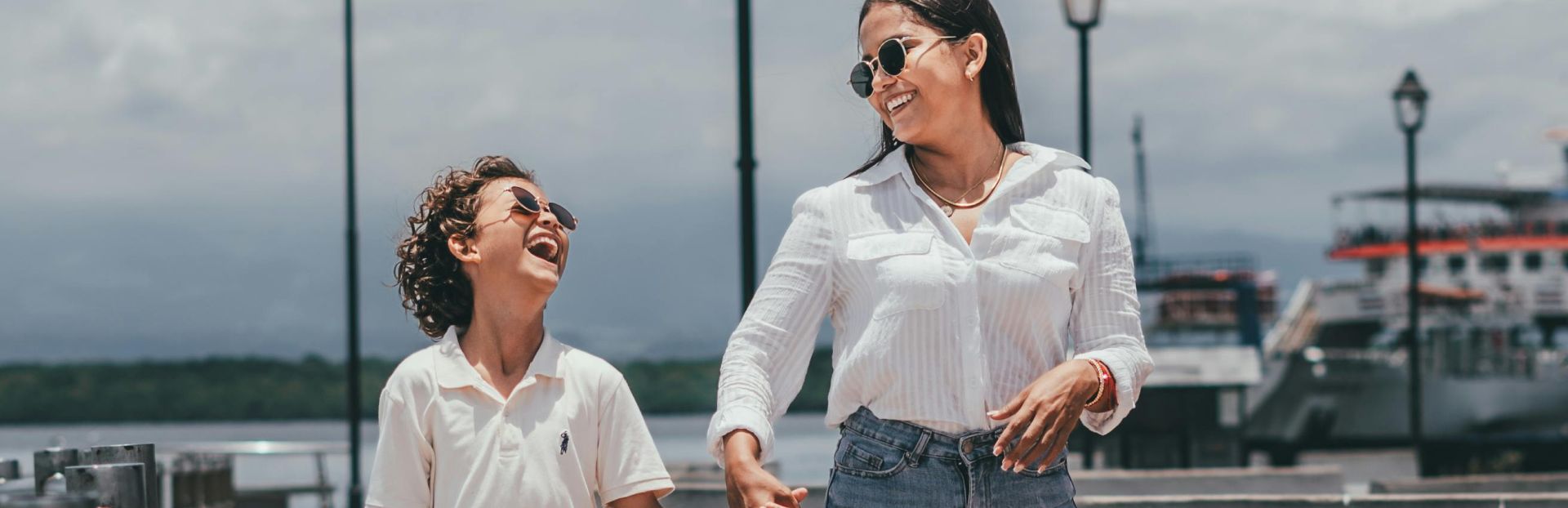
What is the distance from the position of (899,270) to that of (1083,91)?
10.9m

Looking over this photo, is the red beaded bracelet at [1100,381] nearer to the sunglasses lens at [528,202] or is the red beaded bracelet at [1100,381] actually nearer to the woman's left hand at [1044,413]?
the woman's left hand at [1044,413]

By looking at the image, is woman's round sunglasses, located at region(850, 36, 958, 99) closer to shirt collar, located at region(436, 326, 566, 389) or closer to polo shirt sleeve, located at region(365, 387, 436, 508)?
shirt collar, located at region(436, 326, 566, 389)

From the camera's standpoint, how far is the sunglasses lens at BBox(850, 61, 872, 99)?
3268 mm

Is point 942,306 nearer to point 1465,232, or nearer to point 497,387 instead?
point 497,387

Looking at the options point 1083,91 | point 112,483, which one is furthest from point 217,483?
point 112,483

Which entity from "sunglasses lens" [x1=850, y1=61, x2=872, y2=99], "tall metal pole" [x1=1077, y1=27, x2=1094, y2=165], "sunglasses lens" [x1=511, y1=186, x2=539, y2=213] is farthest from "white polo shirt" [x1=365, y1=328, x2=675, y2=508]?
"tall metal pole" [x1=1077, y1=27, x2=1094, y2=165]

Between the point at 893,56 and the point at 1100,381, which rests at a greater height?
the point at 893,56

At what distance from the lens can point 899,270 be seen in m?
3.05

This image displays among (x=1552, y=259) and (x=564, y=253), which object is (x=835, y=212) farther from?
(x=1552, y=259)

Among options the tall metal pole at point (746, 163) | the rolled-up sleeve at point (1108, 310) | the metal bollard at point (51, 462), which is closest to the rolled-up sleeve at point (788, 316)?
the rolled-up sleeve at point (1108, 310)

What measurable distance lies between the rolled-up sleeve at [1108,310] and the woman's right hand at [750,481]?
627 mm

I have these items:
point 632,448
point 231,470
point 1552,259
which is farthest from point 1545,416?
point 632,448

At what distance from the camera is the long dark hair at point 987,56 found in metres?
3.26

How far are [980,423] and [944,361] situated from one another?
0.13 meters
